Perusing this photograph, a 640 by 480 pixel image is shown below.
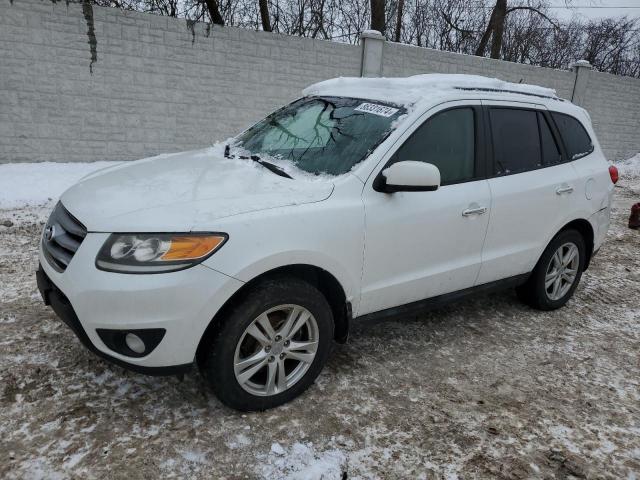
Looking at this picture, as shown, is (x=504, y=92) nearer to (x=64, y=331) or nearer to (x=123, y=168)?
(x=123, y=168)

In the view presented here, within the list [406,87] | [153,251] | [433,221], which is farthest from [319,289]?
[406,87]

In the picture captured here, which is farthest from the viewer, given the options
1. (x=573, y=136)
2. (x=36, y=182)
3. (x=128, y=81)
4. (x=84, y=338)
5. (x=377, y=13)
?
(x=377, y=13)

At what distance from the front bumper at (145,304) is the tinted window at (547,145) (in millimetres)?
2788

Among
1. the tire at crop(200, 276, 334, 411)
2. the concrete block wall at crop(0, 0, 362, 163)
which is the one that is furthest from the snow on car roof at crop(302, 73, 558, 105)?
the concrete block wall at crop(0, 0, 362, 163)

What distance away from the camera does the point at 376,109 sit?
3377 millimetres

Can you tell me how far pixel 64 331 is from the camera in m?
3.55

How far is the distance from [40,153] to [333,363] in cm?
678

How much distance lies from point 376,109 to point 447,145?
0.52 meters

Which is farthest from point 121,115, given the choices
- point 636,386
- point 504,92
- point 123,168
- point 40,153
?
point 636,386

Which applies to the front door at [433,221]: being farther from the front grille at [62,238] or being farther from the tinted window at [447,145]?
the front grille at [62,238]

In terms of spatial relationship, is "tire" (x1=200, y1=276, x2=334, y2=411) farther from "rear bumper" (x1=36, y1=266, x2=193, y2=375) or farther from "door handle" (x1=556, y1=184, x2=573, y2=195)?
"door handle" (x1=556, y1=184, x2=573, y2=195)

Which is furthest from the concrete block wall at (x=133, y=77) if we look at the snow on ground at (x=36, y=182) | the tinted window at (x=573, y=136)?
the tinted window at (x=573, y=136)

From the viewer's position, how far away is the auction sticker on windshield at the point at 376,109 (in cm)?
331

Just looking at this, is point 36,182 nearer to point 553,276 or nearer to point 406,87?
point 406,87
